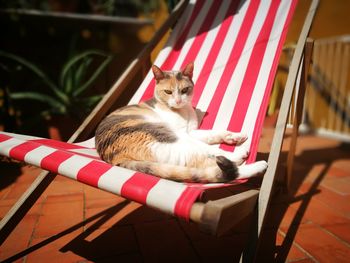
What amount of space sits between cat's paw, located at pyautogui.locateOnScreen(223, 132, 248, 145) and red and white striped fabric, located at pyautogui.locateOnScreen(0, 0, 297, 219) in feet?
0.11

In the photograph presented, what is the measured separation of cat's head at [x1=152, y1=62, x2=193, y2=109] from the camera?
1548mm

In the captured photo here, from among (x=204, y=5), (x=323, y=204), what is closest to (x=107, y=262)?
(x=323, y=204)

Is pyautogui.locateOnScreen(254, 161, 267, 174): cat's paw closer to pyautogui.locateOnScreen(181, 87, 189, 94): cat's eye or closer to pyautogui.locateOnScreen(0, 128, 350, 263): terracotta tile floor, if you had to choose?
pyautogui.locateOnScreen(0, 128, 350, 263): terracotta tile floor

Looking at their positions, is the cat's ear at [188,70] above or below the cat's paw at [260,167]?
above

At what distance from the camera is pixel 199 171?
3.36 feet

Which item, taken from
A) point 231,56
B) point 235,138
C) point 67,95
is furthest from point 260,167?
point 67,95

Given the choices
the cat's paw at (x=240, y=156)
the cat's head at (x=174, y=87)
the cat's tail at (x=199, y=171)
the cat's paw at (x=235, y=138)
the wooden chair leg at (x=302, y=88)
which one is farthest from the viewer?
the cat's head at (x=174, y=87)

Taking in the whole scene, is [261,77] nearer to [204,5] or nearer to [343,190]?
[204,5]

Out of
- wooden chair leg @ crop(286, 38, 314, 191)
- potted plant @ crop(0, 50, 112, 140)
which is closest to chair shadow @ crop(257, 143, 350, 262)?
wooden chair leg @ crop(286, 38, 314, 191)

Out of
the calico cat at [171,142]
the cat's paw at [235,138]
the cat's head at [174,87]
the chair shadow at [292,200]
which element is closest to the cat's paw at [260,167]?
the calico cat at [171,142]

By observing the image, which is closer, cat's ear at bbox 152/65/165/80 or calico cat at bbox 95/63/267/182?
calico cat at bbox 95/63/267/182

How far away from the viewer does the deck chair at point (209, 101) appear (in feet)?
2.66

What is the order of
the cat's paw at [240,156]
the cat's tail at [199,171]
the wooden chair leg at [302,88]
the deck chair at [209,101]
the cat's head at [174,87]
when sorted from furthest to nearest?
1. the cat's head at [174,87]
2. the wooden chair leg at [302,88]
3. the cat's paw at [240,156]
4. the cat's tail at [199,171]
5. the deck chair at [209,101]

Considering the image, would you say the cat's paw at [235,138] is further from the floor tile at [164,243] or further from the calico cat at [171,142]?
the floor tile at [164,243]
